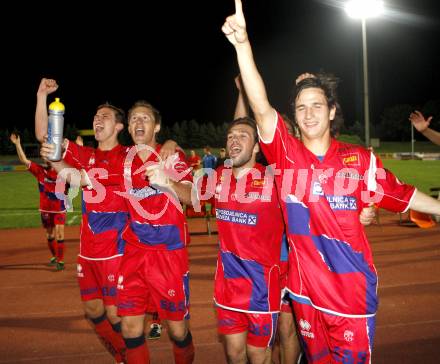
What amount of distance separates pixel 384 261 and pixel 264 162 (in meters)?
6.17

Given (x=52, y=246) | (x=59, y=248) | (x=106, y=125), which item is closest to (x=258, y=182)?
(x=106, y=125)

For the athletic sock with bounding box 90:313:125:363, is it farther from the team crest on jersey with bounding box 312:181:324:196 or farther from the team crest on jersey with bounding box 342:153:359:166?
the team crest on jersey with bounding box 342:153:359:166

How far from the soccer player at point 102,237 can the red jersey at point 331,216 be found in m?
2.47

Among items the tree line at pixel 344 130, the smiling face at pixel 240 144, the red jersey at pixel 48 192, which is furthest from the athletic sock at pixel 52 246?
the tree line at pixel 344 130

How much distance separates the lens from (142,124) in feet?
16.4

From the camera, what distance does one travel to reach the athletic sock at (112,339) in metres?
5.19

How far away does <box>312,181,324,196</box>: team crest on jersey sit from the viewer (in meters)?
3.25

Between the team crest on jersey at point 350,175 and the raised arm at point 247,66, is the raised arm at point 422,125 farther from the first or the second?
the raised arm at point 247,66

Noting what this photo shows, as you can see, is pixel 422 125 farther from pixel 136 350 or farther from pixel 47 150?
pixel 47 150

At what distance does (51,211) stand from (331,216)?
28.5ft

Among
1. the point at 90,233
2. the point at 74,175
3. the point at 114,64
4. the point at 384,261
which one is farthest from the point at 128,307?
the point at 114,64

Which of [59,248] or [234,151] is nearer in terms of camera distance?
[234,151]

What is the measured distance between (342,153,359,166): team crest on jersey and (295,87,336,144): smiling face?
22cm

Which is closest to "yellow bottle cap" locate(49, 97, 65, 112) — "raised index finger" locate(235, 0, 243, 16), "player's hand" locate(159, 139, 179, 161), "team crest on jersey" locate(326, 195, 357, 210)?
"player's hand" locate(159, 139, 179, 161)
